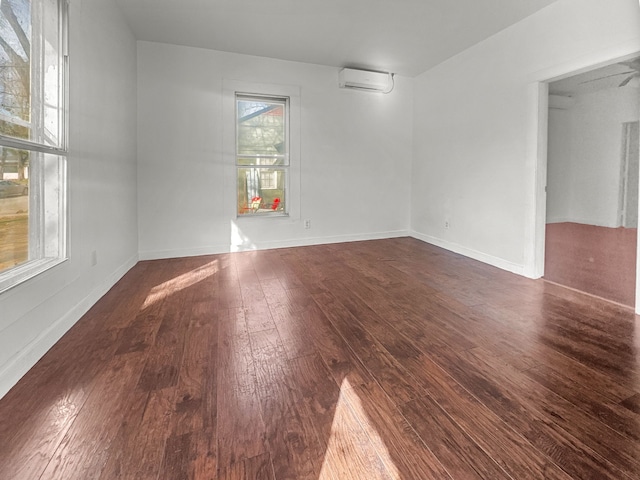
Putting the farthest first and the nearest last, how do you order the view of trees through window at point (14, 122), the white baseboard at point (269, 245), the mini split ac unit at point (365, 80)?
1. the mini split ac unit at point (365, 80)
2. the white baseboard at point (269, 245)
3. the view of trees through window at point (14, 122)

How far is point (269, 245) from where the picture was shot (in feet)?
15.1

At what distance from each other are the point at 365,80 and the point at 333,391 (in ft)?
14.8

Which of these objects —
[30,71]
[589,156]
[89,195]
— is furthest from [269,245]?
[589,156]

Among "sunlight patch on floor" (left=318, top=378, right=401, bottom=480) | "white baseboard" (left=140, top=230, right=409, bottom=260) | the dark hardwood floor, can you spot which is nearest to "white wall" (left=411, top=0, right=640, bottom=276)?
"white baseboard" (left=140, top=230, right=409, bottom=260)

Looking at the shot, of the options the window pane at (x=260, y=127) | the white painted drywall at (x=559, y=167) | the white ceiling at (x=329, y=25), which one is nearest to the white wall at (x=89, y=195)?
the white ceiling at (x=329, y=25)

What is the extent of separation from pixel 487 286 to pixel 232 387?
2.54m

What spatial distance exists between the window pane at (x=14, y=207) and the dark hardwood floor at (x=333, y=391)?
0.59 metres

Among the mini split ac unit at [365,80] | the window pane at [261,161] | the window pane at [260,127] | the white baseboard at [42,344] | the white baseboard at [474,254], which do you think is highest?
the mini split ac unit at [365,80]

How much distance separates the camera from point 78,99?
88.6 inches

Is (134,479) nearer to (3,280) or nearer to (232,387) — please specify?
(232,387)

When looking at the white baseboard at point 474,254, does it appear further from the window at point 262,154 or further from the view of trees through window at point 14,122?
the view of trees through window at point 14,122

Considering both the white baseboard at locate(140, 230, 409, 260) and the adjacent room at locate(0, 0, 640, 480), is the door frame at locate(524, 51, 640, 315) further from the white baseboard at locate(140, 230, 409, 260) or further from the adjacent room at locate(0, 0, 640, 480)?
the white baseboard at locate(140, 230, 409, 260)

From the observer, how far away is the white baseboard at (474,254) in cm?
347

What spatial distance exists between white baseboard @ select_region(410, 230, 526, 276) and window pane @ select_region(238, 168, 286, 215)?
231 cm
